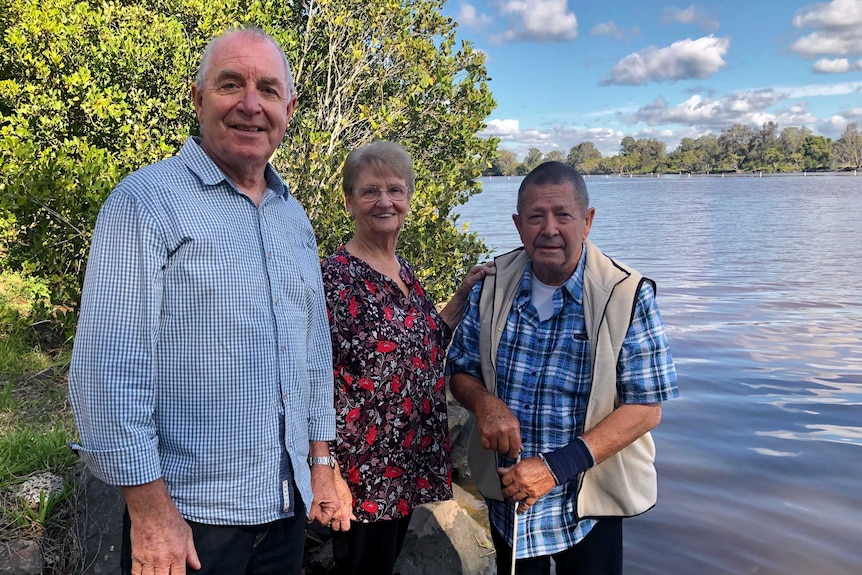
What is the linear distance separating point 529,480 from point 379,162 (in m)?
1.58

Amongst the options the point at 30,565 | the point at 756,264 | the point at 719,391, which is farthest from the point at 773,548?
the point at 756,264

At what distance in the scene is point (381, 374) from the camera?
2.84 meters

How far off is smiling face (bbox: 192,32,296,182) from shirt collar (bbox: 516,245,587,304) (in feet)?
3.86

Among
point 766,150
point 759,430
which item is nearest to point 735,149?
point 766,150

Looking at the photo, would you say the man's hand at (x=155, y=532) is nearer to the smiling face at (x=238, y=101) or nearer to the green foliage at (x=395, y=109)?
the smiling face at (x=238, y=101)

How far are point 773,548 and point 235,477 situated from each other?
15.6 feet

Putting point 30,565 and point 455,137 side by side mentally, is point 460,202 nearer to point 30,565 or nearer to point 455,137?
point 455,137

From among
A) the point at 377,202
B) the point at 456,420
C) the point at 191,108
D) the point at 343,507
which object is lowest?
the point at 456,420

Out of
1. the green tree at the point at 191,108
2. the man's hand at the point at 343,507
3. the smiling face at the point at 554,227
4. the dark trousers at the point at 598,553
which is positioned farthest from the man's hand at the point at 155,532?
the green tree at the point at 191,108

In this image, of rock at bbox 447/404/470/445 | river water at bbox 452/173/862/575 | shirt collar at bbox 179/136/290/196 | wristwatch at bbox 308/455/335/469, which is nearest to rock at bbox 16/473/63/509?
wristwatch at bbox 308/455/335/469

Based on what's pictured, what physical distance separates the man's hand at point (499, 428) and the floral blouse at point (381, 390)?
19.2 inches

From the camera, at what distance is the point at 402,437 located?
Answer: 294cm

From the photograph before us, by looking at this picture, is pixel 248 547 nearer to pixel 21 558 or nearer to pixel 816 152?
pixel 21 558

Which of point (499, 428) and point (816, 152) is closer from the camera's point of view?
point (499, 428)
